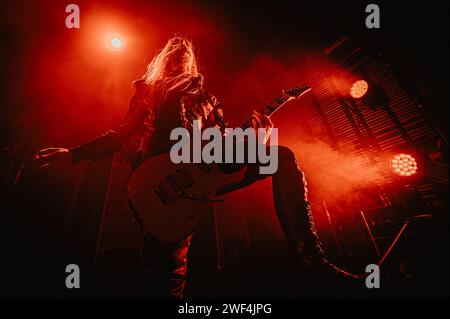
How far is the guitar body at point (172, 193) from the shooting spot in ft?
4.45

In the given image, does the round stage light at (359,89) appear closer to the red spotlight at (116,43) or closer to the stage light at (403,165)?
the stage light at (403,165)

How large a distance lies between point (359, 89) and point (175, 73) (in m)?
2.27

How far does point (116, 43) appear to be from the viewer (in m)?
3.55

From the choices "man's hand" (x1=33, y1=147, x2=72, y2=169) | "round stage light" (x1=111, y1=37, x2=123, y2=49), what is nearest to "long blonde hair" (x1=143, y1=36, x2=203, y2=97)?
"man's hand" (x1=33, y1=147, x2=72, y2=169)

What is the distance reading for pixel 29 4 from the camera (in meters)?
2.94

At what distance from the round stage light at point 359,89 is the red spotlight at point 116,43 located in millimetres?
3553

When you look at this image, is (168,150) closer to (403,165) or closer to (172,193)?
(172,193)

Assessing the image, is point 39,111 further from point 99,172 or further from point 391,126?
Result: point 391,126

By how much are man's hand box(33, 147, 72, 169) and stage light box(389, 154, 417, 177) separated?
3004mm

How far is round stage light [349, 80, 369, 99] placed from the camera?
107 inches

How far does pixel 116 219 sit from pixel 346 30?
13.6 feet
